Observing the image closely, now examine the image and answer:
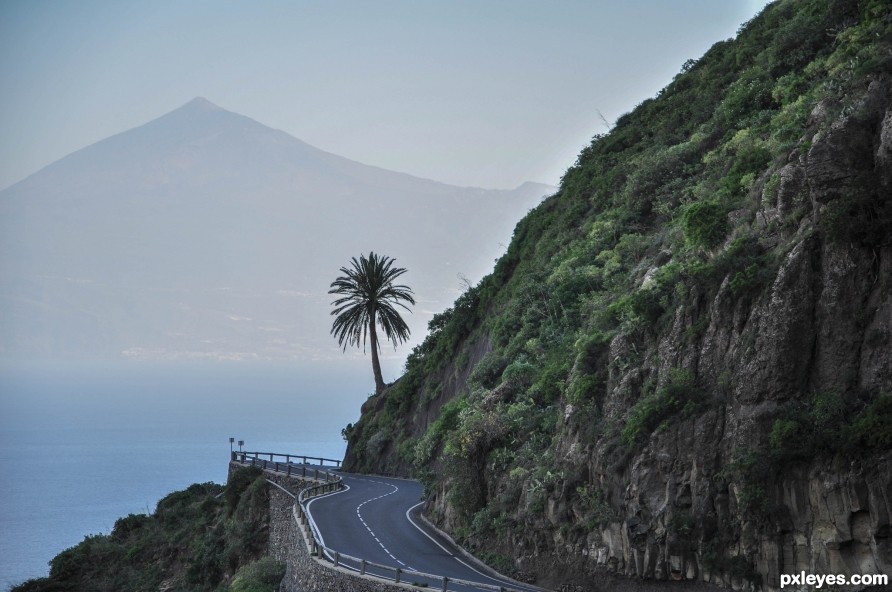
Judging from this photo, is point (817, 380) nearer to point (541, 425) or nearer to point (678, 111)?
point (541, 425)

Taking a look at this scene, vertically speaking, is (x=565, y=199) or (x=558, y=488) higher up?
(x=565, y=199)

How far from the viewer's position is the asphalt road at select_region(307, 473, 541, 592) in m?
29.6

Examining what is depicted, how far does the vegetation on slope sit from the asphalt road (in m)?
4.93

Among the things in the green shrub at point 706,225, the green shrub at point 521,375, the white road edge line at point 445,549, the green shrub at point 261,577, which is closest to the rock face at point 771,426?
the green shrub at point 706,225

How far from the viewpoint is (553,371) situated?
3488 cm

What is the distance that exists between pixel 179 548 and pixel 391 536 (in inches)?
952

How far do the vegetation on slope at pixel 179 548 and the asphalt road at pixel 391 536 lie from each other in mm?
4926

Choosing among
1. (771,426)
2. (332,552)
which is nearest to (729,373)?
(771,426)

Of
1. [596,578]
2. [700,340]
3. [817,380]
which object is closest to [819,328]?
[817,380]

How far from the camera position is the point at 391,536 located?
36438 millimetres

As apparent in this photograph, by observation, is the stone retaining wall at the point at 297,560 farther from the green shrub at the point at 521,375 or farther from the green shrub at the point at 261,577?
the green shrub at the point at 521,375

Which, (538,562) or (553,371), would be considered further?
(553,371)

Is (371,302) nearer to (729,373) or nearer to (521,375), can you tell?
(521,375)

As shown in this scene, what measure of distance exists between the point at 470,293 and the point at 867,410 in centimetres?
3809
